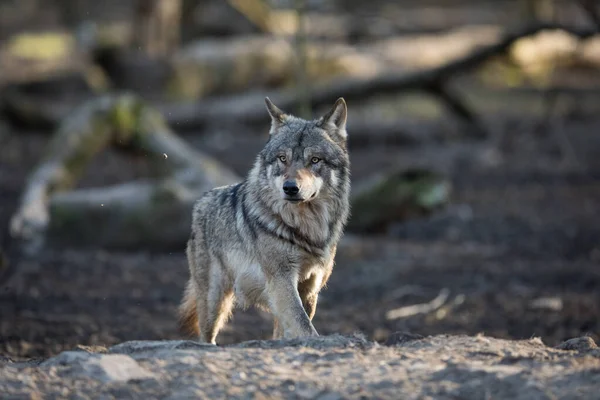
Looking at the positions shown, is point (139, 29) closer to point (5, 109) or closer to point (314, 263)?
point (5, 109)

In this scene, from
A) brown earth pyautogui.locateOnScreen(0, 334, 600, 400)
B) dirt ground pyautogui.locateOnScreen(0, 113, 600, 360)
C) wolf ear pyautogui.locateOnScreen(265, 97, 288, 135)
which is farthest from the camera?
dirt ground pyautogui.locateOnScreen(0, 113, 600, 360)

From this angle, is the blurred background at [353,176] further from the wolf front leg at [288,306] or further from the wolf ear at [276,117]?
the wolf ear at [276,117]

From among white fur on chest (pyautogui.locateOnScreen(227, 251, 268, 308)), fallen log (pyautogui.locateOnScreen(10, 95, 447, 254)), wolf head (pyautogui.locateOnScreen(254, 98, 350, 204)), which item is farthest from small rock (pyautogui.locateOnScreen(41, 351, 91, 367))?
fallen log (pyautogui.locateOnScreen(10, 95, 447, 254))

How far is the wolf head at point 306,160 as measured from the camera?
242 inches

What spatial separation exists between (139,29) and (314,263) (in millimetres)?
17640

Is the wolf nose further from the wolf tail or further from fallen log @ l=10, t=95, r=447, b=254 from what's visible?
fallen log @ l=10, t=95, r=447, b=254

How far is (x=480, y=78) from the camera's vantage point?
2684 centimetres

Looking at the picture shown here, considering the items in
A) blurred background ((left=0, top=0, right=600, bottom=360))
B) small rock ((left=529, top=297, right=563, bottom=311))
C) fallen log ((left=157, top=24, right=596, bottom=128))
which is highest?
fallen log ((left=157, top=24, right=596, bottom=128))

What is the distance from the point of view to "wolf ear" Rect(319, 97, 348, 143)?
6613mm

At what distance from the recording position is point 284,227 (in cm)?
633

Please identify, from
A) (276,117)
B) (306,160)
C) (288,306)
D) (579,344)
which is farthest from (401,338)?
(276,117)

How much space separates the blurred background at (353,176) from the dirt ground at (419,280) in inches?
1.3

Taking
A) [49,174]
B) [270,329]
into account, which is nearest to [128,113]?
[49,174]

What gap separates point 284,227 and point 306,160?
488 mm
